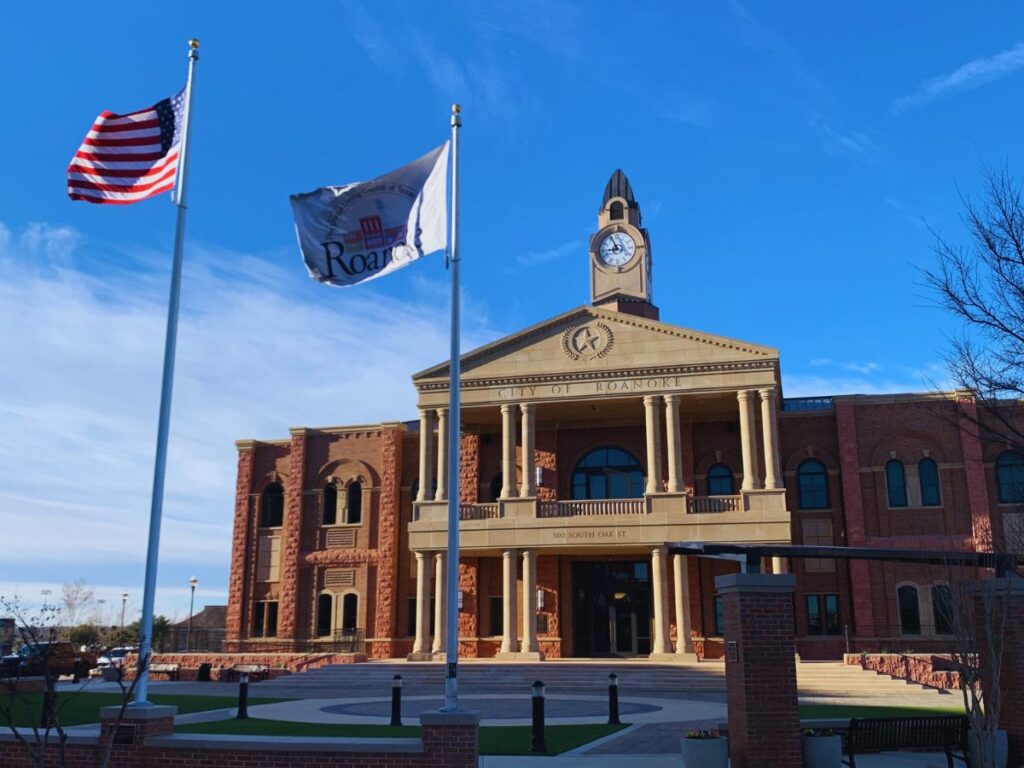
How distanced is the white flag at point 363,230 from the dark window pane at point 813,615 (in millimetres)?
27806

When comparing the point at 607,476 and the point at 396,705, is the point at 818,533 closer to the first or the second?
the point at 607,476

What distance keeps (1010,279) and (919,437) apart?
948 inches

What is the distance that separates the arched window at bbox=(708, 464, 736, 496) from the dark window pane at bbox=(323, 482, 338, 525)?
16.2 metres

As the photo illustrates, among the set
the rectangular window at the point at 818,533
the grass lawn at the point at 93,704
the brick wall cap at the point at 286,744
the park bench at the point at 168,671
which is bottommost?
the grass lawn at the point at 93,704

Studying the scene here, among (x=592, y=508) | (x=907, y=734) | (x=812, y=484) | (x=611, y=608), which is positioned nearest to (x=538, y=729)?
(x=907, y=734)

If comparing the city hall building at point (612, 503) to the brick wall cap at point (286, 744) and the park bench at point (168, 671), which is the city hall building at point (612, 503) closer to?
the park bench at point (168, 671)

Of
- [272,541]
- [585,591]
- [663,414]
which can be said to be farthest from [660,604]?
[272,541]

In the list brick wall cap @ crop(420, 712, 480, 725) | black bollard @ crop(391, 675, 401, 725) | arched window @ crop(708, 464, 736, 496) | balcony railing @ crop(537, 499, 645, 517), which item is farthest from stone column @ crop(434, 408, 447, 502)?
brick wall cap @ crop(420, 712, 480, 725)

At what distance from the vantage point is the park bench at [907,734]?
1425 centimetres

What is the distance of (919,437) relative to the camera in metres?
38.3

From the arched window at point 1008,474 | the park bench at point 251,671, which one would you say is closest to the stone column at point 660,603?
the arched window at point 1008,474

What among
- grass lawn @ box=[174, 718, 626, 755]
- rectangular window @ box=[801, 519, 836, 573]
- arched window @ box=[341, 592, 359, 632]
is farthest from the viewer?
arched window @ box=[341, 592, 359, 632]

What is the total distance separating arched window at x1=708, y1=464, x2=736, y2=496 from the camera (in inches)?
1582

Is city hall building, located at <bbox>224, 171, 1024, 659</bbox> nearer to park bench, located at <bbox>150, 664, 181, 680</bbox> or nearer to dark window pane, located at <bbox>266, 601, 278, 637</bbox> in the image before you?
dark window pane, located at <bbox>266, 601, 278, 637</bbox>
